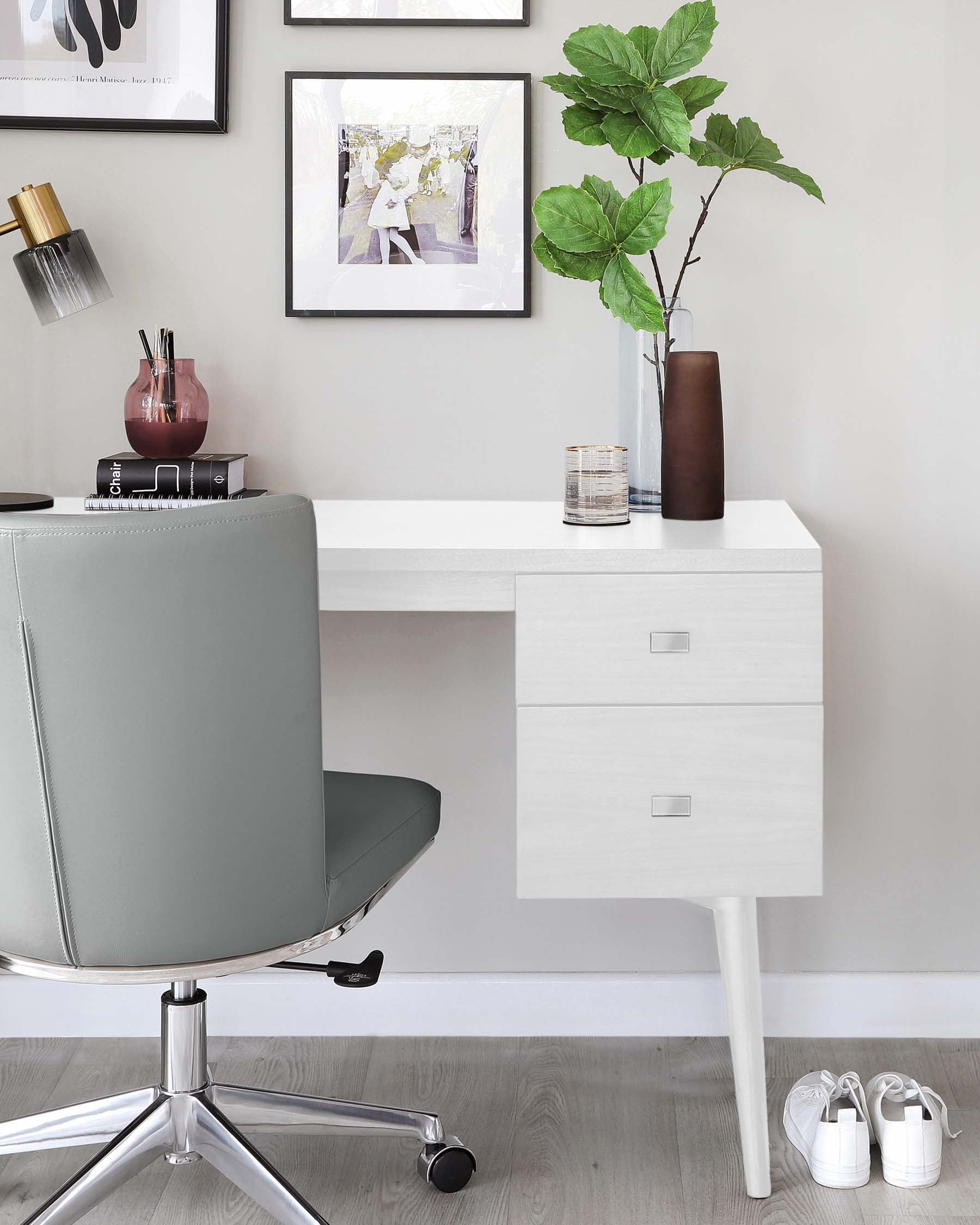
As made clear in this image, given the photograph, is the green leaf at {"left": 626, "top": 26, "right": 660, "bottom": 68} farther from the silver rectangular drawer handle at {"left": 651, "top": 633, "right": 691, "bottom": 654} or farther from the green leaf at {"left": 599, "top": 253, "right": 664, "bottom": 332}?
the silver rectangular drawer handle at {"left": 651, "top": 633, "right": 691, "bottom": 654}

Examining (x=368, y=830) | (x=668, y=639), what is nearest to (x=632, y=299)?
(x=668, y=639)

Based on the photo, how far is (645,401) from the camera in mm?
1804

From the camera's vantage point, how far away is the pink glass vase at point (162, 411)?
70.8 inches

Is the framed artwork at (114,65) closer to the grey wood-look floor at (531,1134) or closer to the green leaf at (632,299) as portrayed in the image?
the green leaf at (632,299)

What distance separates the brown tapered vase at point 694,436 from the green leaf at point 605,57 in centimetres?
37

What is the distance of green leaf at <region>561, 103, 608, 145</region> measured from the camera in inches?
65.5

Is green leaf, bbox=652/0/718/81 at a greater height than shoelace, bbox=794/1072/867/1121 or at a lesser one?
greater

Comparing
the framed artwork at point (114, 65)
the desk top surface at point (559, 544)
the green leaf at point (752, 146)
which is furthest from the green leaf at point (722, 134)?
the framed artwork at point (114, 65)

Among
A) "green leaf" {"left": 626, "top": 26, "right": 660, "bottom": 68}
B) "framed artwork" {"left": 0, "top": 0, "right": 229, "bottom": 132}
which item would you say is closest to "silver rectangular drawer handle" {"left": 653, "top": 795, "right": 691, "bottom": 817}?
"green leaf" {"left": 626, "top": 26, "right": 660, "bottom": 68}

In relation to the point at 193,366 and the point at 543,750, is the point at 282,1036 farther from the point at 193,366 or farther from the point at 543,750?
the point at 193,366

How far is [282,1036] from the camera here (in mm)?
2037

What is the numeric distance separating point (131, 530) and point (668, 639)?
26.5 inches

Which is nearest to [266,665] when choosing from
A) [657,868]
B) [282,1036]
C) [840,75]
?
[657,868]

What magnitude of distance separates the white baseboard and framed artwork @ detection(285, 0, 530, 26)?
152 centimetres
